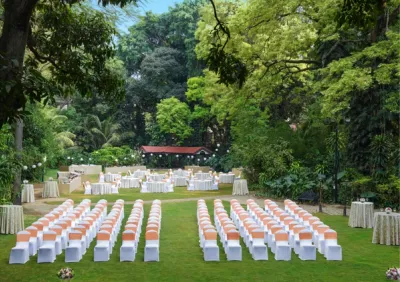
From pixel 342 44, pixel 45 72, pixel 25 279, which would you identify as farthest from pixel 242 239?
pixel 45 72

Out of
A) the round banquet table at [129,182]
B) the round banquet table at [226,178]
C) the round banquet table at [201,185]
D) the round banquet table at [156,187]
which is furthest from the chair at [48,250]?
the round banquet table at [226,178]

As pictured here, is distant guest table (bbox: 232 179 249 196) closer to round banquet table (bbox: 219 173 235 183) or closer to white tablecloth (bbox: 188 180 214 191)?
white tablecloth (bbox: 188 180 214 191)

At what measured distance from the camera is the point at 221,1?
2642 cm

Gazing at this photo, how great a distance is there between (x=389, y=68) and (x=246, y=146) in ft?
37.7

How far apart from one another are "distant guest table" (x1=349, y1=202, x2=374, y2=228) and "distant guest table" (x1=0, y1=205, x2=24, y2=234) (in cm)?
967

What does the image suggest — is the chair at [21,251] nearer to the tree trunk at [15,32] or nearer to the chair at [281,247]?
the chair at [281,247]

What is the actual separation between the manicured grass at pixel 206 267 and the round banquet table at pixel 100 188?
12413 millimetres

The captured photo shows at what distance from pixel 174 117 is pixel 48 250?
1405 inches

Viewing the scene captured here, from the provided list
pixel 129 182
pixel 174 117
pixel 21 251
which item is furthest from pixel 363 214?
pixel 174 117

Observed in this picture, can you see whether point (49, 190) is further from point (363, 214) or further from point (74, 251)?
point (363, 214)

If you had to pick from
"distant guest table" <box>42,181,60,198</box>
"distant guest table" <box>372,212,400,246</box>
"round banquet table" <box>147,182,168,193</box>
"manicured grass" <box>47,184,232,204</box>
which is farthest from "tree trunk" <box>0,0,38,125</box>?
"round banquet table" <box>147,182,168,193</box>

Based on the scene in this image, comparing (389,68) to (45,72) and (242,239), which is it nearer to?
(242,239)

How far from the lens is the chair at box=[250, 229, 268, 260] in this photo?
36.2 ft

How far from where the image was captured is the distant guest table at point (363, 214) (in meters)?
14.9
